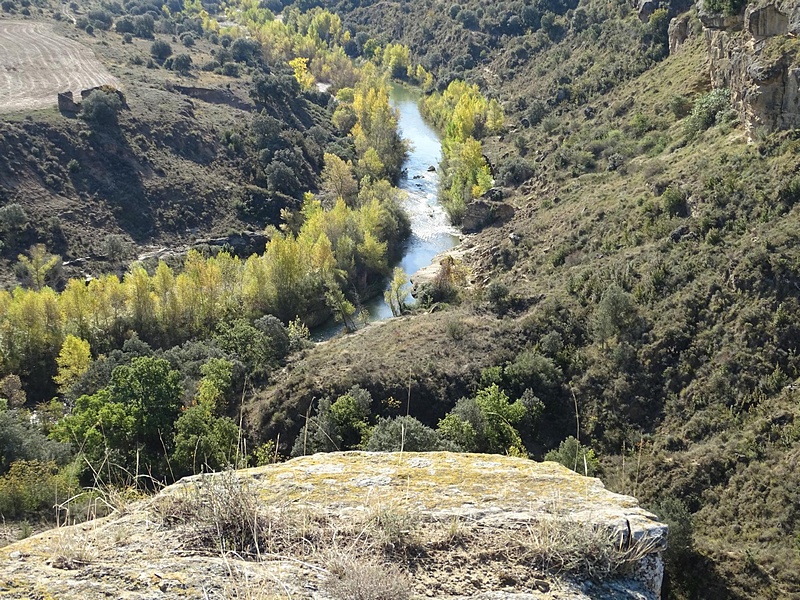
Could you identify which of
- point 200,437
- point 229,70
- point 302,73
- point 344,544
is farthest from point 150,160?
point 344,544

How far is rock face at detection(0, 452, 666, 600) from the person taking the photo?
5.22 m

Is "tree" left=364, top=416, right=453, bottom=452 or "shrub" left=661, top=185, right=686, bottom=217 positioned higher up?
"shrub" left=661, top=185, right=686, bottom=217

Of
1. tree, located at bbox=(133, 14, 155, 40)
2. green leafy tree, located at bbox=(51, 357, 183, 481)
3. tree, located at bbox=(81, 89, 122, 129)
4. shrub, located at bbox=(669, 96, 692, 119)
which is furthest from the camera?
tree, located at bbox=(133, 14, 155, 40)

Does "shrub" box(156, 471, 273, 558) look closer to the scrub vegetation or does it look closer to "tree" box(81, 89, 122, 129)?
the scrub vegetation

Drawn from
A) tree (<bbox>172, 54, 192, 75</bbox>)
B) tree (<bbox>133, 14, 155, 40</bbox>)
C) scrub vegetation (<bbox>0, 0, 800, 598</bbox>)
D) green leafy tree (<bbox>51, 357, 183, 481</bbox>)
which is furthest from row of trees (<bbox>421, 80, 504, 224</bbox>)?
tree (<bbox>133, 14, 155, 40</bbox>)

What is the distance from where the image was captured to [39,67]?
251 feet

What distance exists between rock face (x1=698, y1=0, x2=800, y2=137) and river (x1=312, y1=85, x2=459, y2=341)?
29182 millimetres

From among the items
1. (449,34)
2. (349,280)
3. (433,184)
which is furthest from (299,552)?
(449,34)

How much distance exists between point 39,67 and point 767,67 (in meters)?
77.6

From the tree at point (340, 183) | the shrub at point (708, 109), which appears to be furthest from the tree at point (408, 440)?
the tree at point (340, 183)

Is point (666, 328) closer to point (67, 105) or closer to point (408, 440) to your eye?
point (408, 440)

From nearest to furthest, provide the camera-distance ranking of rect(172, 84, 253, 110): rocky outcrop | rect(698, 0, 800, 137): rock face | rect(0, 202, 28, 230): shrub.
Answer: rect(698, 0, 800, 137): rock face
rect(0, 202, 28, 230): shrub
rect(172, 84, 253, 110): rocky outcrop

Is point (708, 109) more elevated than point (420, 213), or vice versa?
point (420, 213)

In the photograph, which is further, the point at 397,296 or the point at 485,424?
the point at 397,296
